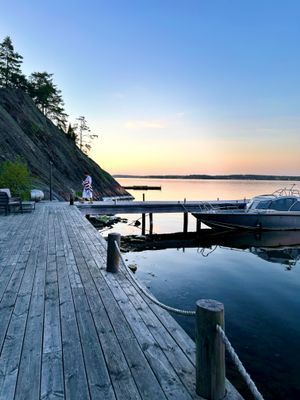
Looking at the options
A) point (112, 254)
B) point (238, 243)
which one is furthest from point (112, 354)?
point (238, 243)

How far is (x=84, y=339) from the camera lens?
3.63 m

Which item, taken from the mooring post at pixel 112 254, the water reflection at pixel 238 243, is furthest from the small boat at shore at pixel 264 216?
the mooring post at pixel 112 254

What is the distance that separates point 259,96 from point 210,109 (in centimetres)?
712

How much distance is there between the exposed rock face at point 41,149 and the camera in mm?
34219

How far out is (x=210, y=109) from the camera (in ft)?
137

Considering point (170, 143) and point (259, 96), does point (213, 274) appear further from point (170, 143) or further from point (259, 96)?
point (170, 143)

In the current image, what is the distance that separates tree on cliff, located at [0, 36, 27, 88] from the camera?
5891cm

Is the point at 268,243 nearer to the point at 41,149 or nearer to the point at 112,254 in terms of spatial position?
the point at 112,254

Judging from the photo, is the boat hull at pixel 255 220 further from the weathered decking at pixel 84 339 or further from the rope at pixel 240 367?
the rope at pixel 240 367

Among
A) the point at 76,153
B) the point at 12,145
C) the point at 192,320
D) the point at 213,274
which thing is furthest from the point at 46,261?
the point at 76,153

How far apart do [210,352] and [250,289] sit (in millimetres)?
9201

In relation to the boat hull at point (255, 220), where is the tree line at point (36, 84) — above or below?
above

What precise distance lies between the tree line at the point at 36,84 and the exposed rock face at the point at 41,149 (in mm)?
12171

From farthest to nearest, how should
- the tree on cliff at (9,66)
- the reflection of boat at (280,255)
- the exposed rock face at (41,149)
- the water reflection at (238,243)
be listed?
1. the tree on cliff at (9,66)
2. the exposed rock face at (41,149)
3. the water reflection at (238,243)
4. the reflection of boat at (280,255)
